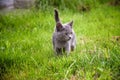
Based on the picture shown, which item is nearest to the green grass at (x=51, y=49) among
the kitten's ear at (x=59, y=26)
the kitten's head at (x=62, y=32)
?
the kitten's head at (x=62, y=32)

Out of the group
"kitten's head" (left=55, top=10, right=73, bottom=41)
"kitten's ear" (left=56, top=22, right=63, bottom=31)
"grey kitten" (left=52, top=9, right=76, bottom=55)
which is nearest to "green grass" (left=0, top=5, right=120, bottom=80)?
"grey kitten" (left=52, top=9, right=76, bottom=55)

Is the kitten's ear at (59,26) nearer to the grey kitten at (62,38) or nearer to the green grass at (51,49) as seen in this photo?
the grey kitten at (62,38)

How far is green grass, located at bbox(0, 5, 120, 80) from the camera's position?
425 centimetres

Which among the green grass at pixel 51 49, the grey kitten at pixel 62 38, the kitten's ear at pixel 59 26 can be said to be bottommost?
the green grass at pixel 51 49

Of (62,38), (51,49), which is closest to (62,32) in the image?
(62,38)

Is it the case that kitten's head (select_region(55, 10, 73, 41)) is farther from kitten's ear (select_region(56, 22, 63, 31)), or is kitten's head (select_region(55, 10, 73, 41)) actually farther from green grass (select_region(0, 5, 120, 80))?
green grass (select_region(0, 5, 120, 80))

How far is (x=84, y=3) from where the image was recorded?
9.28 m

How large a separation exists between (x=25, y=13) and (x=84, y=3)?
221 centimetres

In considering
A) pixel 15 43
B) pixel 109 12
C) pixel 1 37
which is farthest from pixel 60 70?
pixel 109 12

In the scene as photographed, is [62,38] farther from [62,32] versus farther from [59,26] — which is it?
[59,26]

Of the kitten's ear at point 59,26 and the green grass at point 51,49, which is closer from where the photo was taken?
the green grass at point 51,49

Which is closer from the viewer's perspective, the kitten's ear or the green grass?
the green grass

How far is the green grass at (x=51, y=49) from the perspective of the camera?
13.9 ft

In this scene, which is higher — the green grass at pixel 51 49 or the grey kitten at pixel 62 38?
the grey kitten at pixel 62 38
